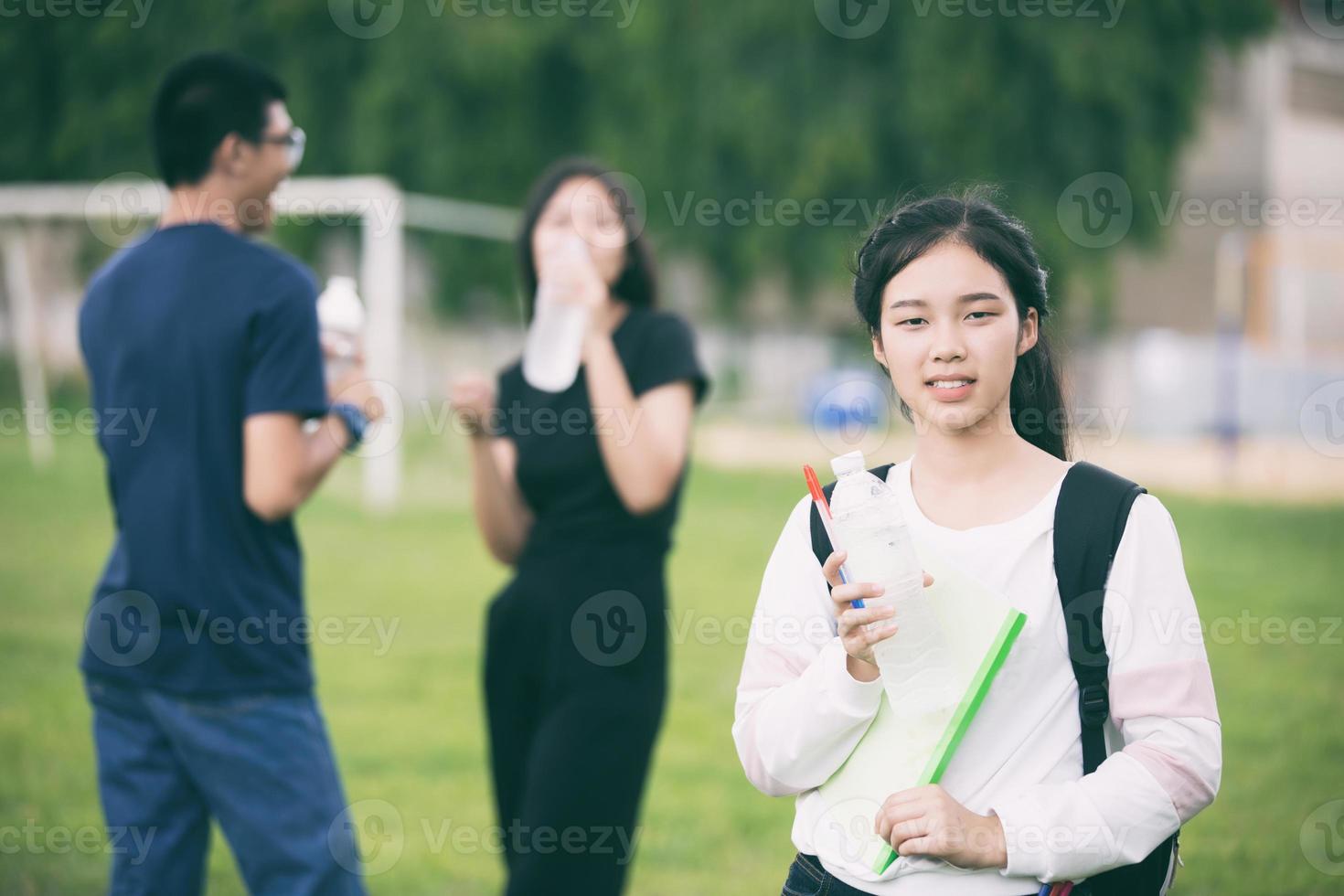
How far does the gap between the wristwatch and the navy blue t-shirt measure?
224 millimetres

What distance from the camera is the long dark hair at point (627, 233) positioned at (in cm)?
329

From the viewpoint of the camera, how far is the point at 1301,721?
20.2 feet

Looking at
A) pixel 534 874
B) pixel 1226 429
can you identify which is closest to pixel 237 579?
pixel 534 874

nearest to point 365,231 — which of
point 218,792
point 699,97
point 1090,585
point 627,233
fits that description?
point 699,97

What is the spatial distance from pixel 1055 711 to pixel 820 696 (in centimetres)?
30

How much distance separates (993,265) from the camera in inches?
71.9

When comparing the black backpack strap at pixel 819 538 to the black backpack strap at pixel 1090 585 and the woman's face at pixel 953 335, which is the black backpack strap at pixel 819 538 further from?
the black backpack strap at pixel 1090 585

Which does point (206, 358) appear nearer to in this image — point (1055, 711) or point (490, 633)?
point (490, 633)

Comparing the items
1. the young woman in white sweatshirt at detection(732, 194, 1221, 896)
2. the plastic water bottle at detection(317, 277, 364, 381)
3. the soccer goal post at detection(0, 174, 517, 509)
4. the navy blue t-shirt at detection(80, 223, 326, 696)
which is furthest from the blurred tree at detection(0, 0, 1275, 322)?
the young woman in white sweatshirt at detection(732, 194, 1221, 896)

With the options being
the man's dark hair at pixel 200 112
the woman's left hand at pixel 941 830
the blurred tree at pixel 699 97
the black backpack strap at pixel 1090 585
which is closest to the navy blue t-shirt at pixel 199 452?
the man's dark hair at pixel 200 112

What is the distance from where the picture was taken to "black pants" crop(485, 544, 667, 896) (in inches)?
113

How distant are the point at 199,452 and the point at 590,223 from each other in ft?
3.60

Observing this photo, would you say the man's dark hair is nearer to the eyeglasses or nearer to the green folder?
the eyeglasses

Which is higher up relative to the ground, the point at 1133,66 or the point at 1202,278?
the point at 1133,66
